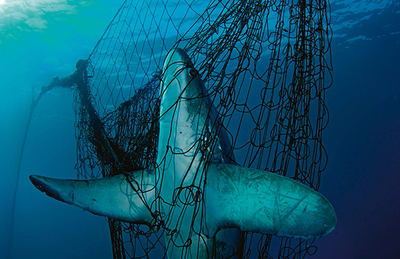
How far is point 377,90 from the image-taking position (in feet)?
125

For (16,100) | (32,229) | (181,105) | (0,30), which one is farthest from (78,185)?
(32,229)

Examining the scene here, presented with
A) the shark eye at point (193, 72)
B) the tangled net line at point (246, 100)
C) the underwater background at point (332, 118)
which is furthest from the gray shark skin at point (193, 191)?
the underwater background at point (332, 118)

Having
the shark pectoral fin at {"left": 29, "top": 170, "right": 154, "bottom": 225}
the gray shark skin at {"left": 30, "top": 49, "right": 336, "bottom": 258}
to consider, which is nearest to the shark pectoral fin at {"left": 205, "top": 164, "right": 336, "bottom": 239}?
the gray shark skin at {"left": 30, "top": 49, "right": 336, "bottom": 258}

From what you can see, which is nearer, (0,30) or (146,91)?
(146,91)

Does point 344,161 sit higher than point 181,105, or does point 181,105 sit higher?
point 344,161

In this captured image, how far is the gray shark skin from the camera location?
2.17 metres

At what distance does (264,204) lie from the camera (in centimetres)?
219

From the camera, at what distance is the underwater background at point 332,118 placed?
18.4 m

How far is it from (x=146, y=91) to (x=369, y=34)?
28.0m

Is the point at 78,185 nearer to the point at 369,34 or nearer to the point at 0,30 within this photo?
the point at 0,30

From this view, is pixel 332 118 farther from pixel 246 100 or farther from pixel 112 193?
pixel 112 193

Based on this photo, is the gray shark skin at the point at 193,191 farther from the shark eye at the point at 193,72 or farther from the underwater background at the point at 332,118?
the underwater background at the point at 332,118

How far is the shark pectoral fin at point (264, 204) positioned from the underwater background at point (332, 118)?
52.2 feet

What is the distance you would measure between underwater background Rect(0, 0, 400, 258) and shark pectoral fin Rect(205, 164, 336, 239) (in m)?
Result: 15.9
